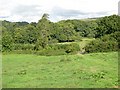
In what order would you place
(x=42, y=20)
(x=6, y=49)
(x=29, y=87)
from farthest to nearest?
(x=42, y=20) → (x=6, y=49) → (x=29, y=87)

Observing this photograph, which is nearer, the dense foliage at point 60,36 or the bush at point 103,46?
the bush at point 103,46

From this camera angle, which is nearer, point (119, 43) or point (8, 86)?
point (8, 86)

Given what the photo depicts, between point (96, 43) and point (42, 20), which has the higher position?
point (42, 20)

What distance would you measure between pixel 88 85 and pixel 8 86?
5113mm

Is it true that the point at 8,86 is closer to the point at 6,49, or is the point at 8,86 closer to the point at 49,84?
the point at 49,84

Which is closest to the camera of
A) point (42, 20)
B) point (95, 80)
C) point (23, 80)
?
point (95, 80)

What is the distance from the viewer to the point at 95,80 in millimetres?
18422

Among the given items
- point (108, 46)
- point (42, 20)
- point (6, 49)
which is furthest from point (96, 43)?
point (42, 20)

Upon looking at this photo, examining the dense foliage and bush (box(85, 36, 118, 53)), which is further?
the dense foliage

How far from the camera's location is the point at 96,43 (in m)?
49.0

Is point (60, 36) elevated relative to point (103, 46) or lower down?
lower down

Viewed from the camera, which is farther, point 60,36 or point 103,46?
point 60,36

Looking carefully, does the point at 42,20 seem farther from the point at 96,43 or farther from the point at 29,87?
the point at 29,87

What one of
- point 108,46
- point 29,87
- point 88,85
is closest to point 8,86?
point 29,87
